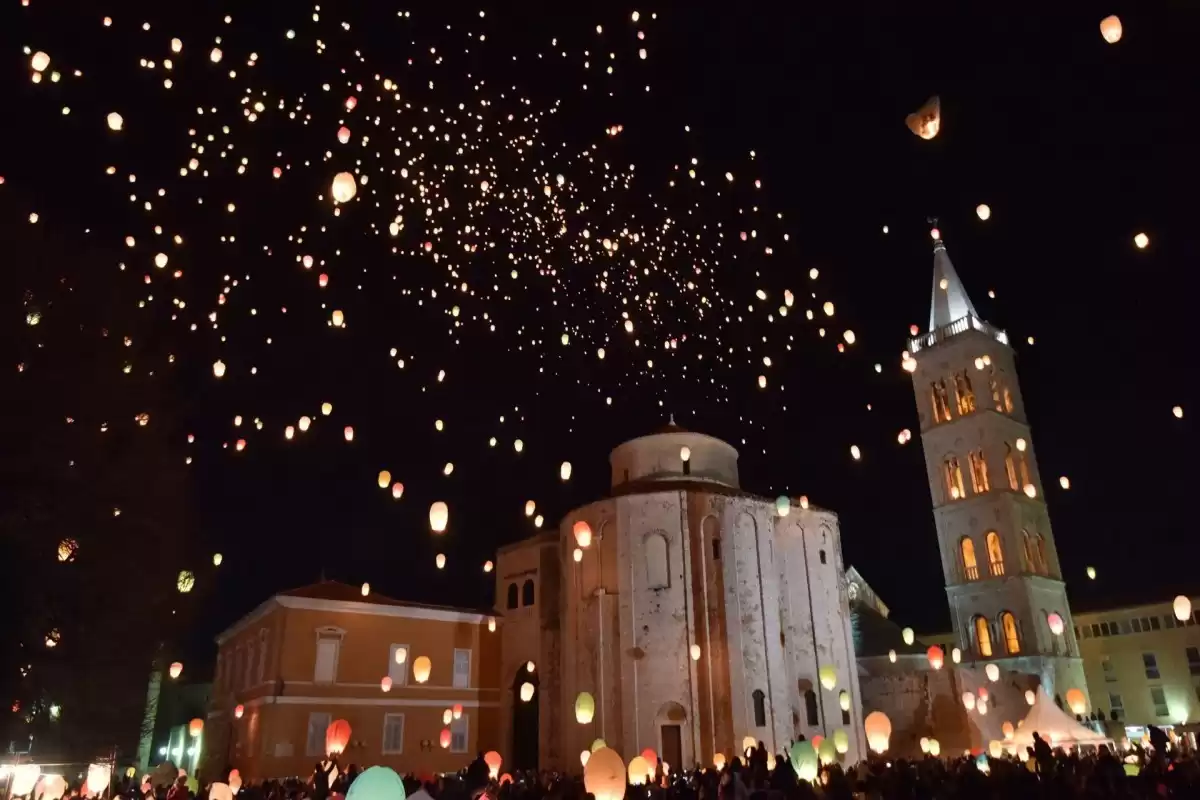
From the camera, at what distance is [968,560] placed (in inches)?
1646

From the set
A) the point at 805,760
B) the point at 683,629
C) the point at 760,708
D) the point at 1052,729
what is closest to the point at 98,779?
the point at 805,760

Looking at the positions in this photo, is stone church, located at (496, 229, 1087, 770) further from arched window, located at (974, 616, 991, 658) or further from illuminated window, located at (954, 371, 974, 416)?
illuminated window, located at (954, 371, 974, 416)

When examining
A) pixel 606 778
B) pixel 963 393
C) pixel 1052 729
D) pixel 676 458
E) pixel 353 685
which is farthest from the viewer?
pixel 963 393

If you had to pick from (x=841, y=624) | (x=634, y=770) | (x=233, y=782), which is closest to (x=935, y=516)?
(x=841, y=624)

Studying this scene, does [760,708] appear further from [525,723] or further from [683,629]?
[525,723]

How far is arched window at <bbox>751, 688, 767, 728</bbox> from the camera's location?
27969 millimetres

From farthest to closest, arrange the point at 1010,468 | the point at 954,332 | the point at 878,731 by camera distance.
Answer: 1. the point at 954,332
2. the point at 1010,468
3. the point at 878,731

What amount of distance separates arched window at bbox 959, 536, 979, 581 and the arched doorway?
23828 millimetres

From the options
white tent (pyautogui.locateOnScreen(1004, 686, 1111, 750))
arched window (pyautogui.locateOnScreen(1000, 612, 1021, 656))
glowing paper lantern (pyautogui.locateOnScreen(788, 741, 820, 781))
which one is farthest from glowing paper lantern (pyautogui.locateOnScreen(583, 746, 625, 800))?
arched window (pyautogui.locateOnScreen(1000, 612, 1021, 656))

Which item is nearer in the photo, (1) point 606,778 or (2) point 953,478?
(1) point 606,778

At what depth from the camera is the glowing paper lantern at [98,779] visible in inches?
631

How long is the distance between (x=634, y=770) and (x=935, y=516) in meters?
32.2

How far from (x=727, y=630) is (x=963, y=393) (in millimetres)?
24320

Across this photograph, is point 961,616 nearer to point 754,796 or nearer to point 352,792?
point 754,796
